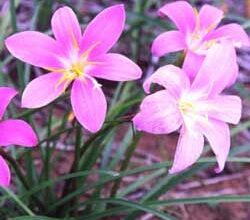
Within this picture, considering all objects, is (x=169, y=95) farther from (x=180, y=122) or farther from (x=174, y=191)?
(x=174, y=191)

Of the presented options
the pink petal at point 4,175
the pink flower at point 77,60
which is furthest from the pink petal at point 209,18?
the pink petal at point 4,175

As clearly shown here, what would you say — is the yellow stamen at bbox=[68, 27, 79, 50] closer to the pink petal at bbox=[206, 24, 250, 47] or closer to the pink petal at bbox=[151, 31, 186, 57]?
the pink petal at bbox=[151, 31, 186, 57]

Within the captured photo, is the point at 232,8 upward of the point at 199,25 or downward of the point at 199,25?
downward

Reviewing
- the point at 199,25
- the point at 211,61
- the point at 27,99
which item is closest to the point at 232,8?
the point at 199,25

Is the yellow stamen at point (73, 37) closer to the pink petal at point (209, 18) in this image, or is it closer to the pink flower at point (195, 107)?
the pink flower at point (195, 107)

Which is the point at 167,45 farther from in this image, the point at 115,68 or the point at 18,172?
the point at 18,172

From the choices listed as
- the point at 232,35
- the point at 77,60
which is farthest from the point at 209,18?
the point at 77,60
